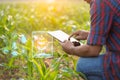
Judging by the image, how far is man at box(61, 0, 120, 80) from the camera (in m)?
3.08

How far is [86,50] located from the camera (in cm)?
322

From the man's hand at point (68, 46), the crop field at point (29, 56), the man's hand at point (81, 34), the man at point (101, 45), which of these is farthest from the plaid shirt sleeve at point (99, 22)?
the man's hand at point (81, 34)

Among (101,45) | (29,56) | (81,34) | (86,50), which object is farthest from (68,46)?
(29,56)

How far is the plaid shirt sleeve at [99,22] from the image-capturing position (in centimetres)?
308

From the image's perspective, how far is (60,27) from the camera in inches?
250

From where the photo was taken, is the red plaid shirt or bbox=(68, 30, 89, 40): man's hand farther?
bbox=(68, 30, 89, 40): man's hand

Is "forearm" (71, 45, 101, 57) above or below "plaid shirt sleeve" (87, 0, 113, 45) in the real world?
below

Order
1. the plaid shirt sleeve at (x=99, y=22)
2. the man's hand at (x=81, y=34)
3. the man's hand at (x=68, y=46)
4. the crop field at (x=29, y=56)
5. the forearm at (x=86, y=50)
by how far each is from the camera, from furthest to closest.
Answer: the man's hand at (x=81, y=34) → the crop field at (x=29, y=56) → the man's hand at (x=68, y=46) → the forearm at (x=86, y=50) → the plaid shirt sleeve at (x=99, y=22)

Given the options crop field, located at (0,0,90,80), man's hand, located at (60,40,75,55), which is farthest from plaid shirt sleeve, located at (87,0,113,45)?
crop field, located at (0,0,90,80)

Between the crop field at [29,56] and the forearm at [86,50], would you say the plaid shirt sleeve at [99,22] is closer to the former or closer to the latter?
the forearm at [86,50]

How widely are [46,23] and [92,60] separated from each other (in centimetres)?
351

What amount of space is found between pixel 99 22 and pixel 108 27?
0.07 meters

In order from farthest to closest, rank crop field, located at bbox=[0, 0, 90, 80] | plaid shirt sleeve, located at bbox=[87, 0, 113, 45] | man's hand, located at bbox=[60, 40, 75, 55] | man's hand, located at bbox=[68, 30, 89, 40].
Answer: man's hand, located at bbox=[68, 30, 89, 40] → crop field, located at bbox=[0, 0, 90, 80] → man's hand, located at bbox=[60, 40, 75, 55] → plaid shirt sleeve, located at bbox=[87, 0, 113, 45]

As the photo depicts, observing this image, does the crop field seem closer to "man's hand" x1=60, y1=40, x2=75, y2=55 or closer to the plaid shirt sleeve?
"man's hand" x1=60, y1=40, x2=75, y2=55
